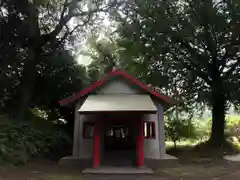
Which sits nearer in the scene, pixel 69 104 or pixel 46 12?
pixel 69 104

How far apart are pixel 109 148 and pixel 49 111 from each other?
18.2ft

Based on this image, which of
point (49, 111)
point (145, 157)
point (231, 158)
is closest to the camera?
point (145, 157)

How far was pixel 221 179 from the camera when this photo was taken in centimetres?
1095

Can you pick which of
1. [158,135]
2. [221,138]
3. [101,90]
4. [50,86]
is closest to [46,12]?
[50,86]

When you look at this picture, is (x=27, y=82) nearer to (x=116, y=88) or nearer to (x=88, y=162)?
(x=116, y=88)

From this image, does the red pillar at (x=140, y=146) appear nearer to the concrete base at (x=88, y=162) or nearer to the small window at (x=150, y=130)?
the concrete base at (x=88, y=162)

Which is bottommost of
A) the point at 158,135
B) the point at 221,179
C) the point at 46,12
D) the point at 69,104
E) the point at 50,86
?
the point at 221,179

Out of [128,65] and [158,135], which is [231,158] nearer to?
[158,135]

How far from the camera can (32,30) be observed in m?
18.2

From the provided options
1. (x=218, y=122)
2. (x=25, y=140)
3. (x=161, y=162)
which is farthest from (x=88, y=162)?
(x=218, y=122)

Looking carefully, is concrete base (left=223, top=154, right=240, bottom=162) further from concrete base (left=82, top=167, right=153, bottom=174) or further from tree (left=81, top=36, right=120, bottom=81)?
tree (left=81, top=36, right=120, bottom=81)

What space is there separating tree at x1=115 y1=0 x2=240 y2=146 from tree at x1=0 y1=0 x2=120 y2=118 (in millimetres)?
2699

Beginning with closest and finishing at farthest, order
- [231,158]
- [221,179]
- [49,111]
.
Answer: [221,179] → [231,158] → [49,111]

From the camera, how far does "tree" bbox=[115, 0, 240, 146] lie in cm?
1775
